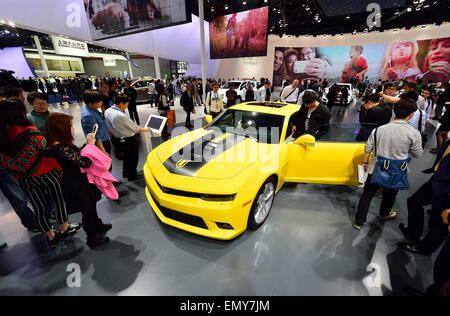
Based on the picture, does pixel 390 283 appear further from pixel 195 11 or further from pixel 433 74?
pixel 433 74

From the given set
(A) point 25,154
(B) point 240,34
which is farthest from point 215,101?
(B) point 240,34

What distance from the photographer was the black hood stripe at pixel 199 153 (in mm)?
2384

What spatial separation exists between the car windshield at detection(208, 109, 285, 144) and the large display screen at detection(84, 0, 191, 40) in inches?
201

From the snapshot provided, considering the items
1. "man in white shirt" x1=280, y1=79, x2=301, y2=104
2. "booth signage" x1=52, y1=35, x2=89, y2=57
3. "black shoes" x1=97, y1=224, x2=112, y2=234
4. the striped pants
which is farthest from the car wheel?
"booth signage" x1=52, y1=35, x2=89, y2=57

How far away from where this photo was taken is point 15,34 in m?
17.7

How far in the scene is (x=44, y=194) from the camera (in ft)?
7.05

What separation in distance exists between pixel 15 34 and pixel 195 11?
16.3 meters

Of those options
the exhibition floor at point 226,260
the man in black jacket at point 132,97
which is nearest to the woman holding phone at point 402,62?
the exhibition floor at point 226,260

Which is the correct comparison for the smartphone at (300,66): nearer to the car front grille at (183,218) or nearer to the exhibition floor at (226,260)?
the exhibition floor at (226,260)

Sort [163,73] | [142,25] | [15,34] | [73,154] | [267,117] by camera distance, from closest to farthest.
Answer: [73,154] → [267,117] → [142,25] → [15,34] → [163,73]

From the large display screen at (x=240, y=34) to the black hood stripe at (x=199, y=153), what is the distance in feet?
36.7

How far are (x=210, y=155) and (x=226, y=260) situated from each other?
1.23 m

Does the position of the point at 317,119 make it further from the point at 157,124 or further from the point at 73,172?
the point at 73,172

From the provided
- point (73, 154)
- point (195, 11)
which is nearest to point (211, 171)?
point (73, 154)
